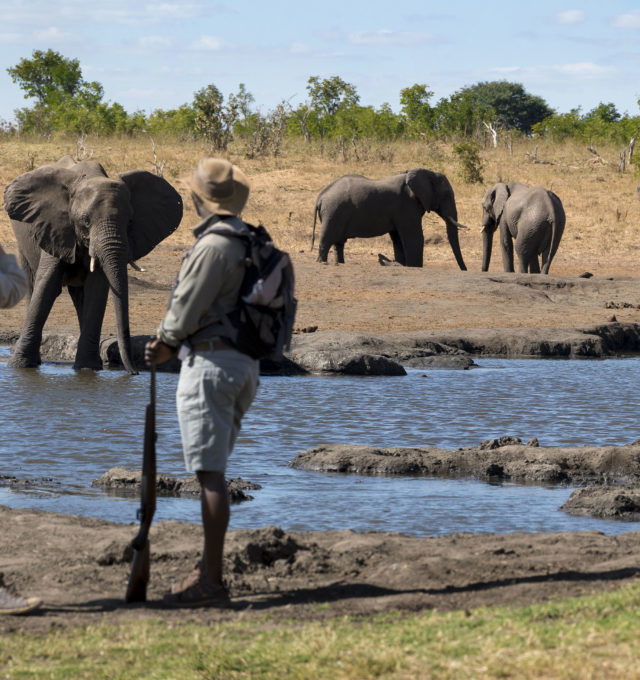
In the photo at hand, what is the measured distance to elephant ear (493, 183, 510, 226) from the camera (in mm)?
24859

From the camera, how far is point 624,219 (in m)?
32.2

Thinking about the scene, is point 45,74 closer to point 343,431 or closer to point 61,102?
point 61,102

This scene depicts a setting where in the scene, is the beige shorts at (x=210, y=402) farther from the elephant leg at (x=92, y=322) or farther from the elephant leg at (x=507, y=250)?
the elephant leg at (x=507, y=250)

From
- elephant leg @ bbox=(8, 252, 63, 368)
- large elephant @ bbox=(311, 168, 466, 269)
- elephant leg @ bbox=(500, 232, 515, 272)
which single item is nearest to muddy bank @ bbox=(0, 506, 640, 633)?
elephant leg @ bbox=(8, 252, 63, 368)

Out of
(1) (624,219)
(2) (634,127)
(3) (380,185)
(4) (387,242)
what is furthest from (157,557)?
(2) (634,127)

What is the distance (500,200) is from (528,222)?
153 cm

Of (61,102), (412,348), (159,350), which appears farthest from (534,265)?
(61,102)

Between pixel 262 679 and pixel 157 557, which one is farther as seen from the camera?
pixel 157 557

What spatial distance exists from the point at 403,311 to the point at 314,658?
A: 613 inches

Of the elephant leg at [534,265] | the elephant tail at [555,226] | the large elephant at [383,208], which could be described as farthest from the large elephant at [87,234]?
the elephant leg at [534,265]

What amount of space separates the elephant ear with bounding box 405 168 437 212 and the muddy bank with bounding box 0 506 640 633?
1896 centimetres

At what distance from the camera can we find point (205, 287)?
4.41 metres

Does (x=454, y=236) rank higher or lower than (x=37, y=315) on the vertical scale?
higher

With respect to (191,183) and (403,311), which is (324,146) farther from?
(191,183)
